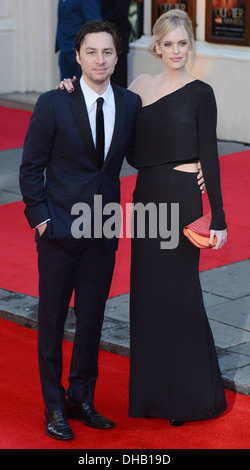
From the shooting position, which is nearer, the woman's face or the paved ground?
the woman's face

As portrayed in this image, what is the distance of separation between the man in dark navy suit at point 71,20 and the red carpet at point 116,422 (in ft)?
21.1

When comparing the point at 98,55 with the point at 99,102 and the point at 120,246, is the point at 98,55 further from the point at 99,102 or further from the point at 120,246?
the point at 120,246

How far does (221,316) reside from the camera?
6.33 metres

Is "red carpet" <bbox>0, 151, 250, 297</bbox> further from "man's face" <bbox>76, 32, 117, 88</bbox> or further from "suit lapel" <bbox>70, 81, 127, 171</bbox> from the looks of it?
"man's face" <bbox>76, 32, 117, 88</bbox>

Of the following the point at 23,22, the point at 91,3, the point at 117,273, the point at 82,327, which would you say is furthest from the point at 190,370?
the point at 23,22

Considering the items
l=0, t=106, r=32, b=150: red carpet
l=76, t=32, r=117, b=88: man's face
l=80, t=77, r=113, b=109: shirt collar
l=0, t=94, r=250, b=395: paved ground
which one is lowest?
l=0, t=106, r=32, b=150: red carpet

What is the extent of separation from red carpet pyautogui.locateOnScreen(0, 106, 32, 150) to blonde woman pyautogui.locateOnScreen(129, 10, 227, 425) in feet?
23.7

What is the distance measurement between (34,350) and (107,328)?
0.48m

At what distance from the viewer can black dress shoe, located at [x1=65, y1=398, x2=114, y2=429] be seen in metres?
4.92

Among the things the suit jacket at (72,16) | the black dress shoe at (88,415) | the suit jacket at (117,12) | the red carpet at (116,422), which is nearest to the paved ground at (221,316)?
the red carpet at (116,422)

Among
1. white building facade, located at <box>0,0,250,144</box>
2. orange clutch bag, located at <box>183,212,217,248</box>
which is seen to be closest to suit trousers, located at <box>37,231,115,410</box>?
orange clutch bag, located at <box>183,212,217,248</box>

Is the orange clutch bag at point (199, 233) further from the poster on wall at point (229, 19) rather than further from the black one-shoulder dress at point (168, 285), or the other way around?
→ the poster on wall at point (229, 19)

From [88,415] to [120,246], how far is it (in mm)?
3312

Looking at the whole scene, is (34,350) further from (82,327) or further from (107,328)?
(82,327)
